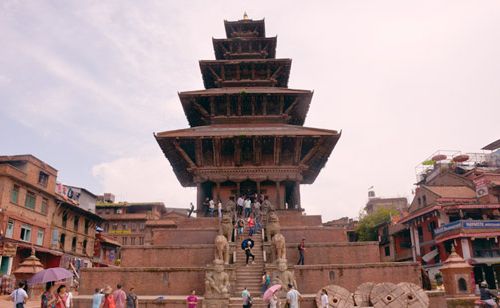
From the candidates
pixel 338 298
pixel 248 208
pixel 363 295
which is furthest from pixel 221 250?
pixel 248 208

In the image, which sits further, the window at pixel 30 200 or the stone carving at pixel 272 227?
the window at pixel 30 200

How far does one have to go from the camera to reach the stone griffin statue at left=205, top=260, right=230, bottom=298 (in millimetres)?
14819

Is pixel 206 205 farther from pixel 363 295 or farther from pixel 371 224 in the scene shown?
pixel 371 224

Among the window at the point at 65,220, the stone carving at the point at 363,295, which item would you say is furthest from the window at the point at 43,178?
the stone carving at the point at 363,295

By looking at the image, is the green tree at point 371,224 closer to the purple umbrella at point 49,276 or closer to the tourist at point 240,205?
the tourist at point 240,205

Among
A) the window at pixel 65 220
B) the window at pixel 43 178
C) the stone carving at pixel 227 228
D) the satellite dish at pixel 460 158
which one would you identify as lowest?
the stone carving at pixel 227 228

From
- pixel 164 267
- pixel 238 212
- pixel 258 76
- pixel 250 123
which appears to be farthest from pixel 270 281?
pixel 258 76

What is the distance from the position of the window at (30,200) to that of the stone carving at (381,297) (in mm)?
31739

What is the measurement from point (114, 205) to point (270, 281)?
6280cm

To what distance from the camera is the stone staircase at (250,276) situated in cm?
1490

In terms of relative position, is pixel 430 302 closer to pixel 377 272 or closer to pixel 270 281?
pixel 377 272

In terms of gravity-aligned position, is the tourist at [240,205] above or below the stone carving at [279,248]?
above

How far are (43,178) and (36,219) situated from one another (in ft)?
14.4

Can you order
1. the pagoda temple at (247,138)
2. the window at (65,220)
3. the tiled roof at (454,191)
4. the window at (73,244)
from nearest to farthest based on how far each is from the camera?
the pagoda temple at (247,138)
the tiled roof at (454,191)
the window at (65,220)
the window at (73,244)
